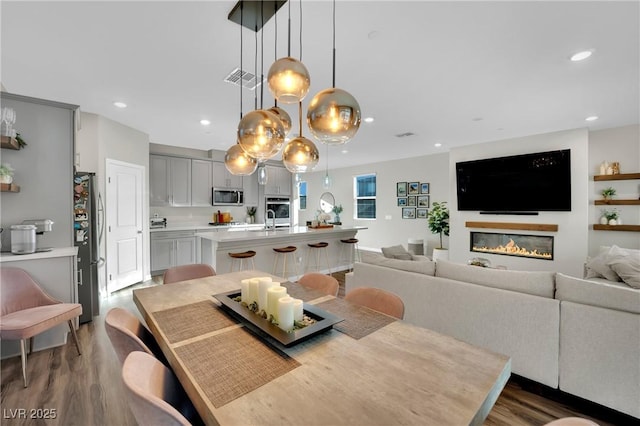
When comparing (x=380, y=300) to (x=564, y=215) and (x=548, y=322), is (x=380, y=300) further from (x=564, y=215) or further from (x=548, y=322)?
(x=564, y=215)

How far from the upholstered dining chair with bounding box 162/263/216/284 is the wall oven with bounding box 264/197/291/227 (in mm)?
4607

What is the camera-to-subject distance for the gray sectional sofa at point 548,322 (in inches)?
67.2

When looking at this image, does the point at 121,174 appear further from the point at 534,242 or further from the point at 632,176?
the point at 632,176

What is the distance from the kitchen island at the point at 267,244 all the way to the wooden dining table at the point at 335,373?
2.41 m

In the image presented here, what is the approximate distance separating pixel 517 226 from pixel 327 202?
5.48m

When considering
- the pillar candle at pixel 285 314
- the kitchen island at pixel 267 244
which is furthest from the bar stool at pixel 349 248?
the pillar candle at pixel 285 314

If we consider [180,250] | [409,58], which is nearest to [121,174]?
[180,250]

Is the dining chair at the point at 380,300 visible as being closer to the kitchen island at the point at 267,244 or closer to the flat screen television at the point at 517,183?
the kitchen island at the point at 267,244

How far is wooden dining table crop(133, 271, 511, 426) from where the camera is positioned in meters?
0.78

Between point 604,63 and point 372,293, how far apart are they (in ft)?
10.0

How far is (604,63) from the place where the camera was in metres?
2.53

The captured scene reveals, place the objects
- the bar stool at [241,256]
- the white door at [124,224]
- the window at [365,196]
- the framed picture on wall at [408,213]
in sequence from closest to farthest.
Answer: the bar stool at [241,256] < the white door at [124,224] < the framed picture on wall at [408,213] < the window at [365,196]

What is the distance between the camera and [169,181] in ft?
18.6

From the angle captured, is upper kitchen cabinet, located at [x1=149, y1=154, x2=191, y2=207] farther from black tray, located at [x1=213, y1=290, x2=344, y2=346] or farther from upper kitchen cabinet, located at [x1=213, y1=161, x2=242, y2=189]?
black tray, located at [x1=213, y1=290, x2=344, y2=346]
